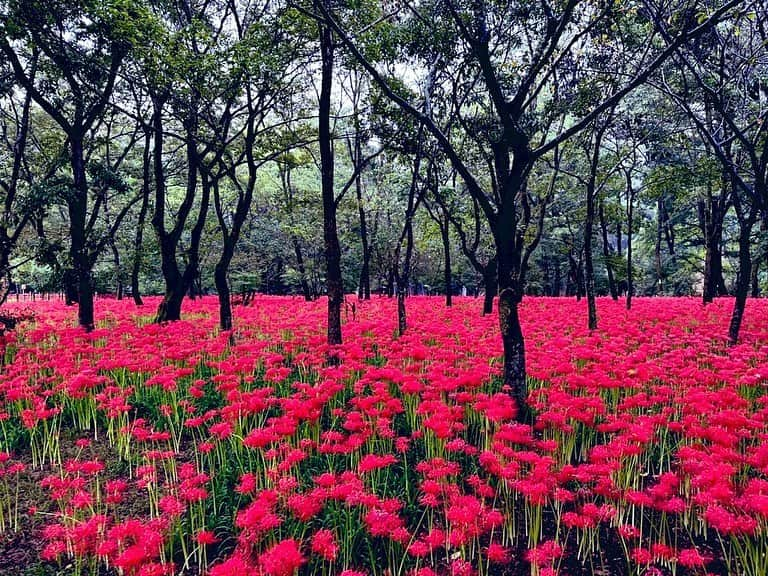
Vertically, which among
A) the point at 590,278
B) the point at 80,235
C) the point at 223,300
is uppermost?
Result: the point at 80,235

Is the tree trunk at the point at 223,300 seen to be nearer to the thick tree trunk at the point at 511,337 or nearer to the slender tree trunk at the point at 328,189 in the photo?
the slender tree trunk at the point at 328,189

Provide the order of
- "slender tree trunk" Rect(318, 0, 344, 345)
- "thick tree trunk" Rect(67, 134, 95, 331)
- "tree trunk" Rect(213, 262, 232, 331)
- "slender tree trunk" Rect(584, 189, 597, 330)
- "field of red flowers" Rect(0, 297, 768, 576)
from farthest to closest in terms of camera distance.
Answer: "slender tree trunk" Rect(584, 189, 597, 330) → "tree trunk" Rect(213, 262, 232, 331) → "thick tree trunk" Rect(67, 134, 95, 331) → "slender tree trunk" Rect(318, 0, 344, 345) → "field of red flowers" Rect(0, 297, 768, 576)

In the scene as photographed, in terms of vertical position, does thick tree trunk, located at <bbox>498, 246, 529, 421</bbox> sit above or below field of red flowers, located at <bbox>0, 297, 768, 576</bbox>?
above

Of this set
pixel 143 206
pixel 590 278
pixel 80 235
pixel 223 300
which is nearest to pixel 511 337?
pixel 590 278

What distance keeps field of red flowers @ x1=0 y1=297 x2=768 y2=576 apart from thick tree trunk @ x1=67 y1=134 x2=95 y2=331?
3171 mm

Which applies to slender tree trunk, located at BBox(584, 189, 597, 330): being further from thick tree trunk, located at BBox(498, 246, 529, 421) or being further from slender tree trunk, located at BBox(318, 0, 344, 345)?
slender tree trunk, located at BBox(318, 0, 344, 345)

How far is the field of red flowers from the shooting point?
3.04 m

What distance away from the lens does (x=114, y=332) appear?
376 inches

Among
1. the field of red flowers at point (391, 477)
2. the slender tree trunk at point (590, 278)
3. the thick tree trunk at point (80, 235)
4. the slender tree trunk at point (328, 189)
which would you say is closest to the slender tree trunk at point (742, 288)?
the field of red flowers at point (391, 477)

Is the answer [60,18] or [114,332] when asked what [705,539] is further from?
[60,18]

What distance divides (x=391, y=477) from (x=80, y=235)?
9932 millimetres

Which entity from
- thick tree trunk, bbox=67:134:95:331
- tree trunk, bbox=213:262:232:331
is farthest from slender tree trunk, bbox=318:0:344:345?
thick tree trunk, bbox=67:134:95:331

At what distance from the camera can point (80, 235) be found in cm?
1059

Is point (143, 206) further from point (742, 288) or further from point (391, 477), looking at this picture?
point (742, 288)
